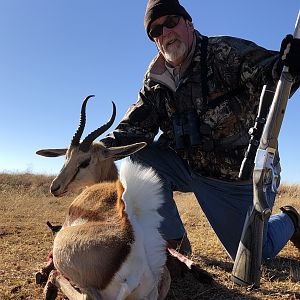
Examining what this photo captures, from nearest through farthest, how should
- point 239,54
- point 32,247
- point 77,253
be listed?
point 77,253
point 239,54
point 32,247

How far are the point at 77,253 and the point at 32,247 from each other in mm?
3017

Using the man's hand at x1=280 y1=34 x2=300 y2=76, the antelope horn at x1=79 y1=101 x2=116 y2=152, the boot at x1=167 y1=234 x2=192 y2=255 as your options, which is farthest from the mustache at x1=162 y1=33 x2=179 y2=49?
the boot at x1=167 y1=234 x2=192 y2=255

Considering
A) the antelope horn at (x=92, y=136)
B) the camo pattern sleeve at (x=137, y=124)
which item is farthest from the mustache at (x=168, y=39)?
the antelope horn at (x=92, y=136)

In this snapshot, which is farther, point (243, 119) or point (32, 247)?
point (32, 247)

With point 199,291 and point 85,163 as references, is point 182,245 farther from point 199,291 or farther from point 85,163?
point 85,163

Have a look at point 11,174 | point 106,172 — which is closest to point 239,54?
point 106,172

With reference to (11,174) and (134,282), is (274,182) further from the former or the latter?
(11,174)

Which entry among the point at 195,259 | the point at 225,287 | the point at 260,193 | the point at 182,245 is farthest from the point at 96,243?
the point at 182,245

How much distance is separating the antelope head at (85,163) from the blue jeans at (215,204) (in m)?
0.32

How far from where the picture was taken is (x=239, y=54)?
4.57 meters

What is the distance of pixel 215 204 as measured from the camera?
494 centimetres

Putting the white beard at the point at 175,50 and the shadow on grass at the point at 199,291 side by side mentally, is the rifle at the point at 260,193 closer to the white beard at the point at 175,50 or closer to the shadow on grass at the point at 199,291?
the shadow on grass at the point at 199,291

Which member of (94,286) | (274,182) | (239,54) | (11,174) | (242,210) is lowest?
(11,174)

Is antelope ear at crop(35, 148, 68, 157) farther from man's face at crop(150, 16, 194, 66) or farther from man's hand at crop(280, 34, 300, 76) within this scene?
man's hand at crop(280, 34, 300, 76)
